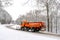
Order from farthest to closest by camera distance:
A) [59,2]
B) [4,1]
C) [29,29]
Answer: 1. [29,29]
2. [59,2]
3. [4,1]

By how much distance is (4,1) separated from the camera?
1764cm

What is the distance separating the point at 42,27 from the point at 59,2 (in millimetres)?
5205

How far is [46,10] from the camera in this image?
36.4 m

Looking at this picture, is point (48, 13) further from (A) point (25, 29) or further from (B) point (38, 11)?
(A) point (25, 29)

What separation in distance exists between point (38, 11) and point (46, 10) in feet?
6.79

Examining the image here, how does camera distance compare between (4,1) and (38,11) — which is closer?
(4,1)

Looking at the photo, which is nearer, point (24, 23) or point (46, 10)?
point (24, 23)

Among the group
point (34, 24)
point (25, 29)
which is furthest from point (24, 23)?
point (34, 24)

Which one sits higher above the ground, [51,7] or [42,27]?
[51,7]

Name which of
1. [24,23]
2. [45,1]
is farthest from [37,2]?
[24,23]

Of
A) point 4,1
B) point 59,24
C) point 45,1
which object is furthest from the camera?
point 59,24

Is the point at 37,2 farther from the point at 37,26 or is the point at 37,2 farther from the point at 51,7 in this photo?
the point at 37,26

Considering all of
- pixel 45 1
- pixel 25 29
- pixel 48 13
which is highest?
pixel 45 1

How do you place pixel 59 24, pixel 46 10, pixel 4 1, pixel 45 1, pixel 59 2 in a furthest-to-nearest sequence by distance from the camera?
pixel 59 24, pixel 46 10, pixel 45 1, pixel 59 2, pixel 4 1
